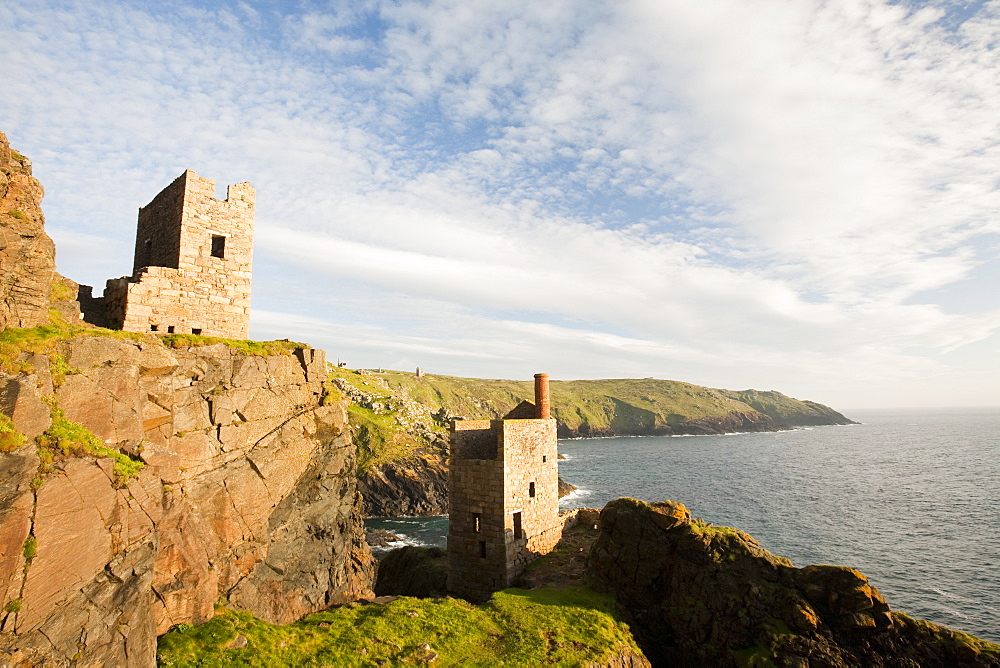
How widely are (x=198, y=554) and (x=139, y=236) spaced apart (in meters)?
15.9

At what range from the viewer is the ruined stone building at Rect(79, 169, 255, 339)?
19.9 m

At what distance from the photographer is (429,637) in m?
19.4

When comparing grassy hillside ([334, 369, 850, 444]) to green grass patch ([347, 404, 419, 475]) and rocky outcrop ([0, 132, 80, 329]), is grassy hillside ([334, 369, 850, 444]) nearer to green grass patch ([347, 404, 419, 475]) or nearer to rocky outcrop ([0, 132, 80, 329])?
green grass patch ([347, 404, 419, 475])

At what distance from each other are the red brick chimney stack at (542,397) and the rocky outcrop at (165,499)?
13.4m

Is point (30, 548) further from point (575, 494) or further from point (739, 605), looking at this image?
point (575, 494)

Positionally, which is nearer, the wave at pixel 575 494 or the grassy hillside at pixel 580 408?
the wave at pixel 575 494

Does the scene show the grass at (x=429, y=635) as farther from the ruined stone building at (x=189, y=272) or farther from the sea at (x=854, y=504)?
the sea at (x=854, y=504)

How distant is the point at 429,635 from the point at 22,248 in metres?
18.5

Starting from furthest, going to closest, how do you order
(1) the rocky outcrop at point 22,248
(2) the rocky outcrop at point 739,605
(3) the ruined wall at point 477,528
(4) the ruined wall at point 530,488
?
(4) the ruined wall at point 530,488, (3) the ruined wall at point 477,528, (2) the rocky outcrop at point 739,605, (1) the rocky outcrop at point 22,248

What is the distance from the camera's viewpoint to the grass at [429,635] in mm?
15227

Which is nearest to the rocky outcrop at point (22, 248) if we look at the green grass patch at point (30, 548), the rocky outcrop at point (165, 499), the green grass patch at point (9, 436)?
the rocky outcrop at point (165, 499)

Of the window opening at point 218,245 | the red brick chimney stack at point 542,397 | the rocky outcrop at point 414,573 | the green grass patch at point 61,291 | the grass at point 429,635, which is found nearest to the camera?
the grass at point 429,635

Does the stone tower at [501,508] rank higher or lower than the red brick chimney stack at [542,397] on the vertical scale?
lower

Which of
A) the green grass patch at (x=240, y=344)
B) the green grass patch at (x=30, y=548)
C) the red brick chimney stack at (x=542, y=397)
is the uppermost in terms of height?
the green grass patch at (x=240, y=344)
